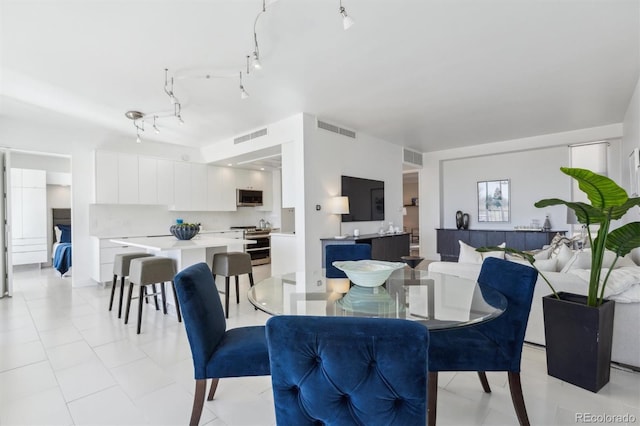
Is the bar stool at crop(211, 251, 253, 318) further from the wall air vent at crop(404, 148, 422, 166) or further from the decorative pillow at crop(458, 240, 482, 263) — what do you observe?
the wall air vent at crop(404, 148, 422, 166)

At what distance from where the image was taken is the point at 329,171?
5.16 metres

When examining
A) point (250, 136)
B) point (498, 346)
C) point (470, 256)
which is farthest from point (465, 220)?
point (498, 346)

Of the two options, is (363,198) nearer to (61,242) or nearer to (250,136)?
(250,136)

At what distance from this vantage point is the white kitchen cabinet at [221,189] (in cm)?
680

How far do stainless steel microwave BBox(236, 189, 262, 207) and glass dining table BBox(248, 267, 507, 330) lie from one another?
Result: 522 cm

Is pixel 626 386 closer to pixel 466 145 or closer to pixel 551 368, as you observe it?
pixel 551 368

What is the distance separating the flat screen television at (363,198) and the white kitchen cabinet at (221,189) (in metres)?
3.00

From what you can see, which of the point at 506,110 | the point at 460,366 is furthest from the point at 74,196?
the point at 506,110

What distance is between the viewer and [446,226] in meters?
7.98

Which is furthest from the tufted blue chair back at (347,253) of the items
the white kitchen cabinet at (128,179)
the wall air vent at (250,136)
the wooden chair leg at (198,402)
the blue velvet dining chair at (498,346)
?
the white kitchen cabinet at (128,179)

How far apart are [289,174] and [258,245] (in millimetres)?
2859

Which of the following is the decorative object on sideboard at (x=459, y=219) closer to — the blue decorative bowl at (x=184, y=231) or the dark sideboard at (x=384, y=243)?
the dark sideboard at (x=384, y=243)

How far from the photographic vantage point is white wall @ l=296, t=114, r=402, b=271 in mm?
4785

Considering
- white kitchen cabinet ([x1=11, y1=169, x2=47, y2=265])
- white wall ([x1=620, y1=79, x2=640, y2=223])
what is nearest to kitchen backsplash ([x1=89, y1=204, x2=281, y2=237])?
white kitchen cabinet ([x1=11, y1=169, x2=47, y2=265])
